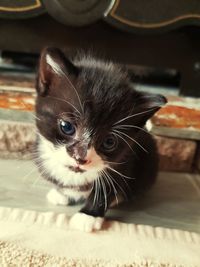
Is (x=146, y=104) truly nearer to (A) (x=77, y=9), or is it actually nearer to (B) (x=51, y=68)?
(B) (x=51, y=68)

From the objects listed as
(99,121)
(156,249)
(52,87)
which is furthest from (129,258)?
(52,87)

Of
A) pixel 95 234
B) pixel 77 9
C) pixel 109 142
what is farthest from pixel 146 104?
pixel 77 9

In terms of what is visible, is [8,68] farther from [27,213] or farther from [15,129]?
[27,213]

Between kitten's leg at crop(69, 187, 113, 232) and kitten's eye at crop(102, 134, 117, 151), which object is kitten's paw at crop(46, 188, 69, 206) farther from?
kitten's eye at crop(102, 134, 117, 151)

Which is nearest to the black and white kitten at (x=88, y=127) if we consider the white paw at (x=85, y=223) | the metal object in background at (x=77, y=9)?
the white paw at (x=85, y=223)

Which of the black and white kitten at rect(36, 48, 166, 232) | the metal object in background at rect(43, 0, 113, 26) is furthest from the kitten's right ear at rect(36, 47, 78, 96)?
the metal object in background at rect(43, 0, 113, 26)
